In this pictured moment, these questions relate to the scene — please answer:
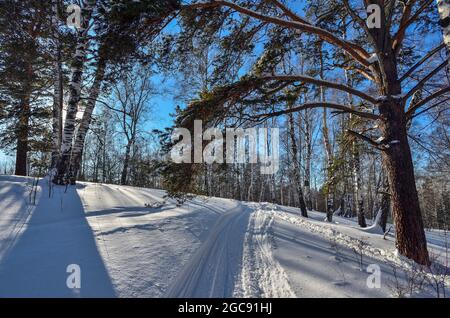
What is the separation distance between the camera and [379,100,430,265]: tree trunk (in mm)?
4988

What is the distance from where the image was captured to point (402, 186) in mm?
5176

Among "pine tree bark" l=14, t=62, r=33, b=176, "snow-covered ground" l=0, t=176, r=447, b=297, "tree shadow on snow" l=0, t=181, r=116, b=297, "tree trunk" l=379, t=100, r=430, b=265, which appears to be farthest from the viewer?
"pine tree bark" l=14, t=62, r=33, b=176

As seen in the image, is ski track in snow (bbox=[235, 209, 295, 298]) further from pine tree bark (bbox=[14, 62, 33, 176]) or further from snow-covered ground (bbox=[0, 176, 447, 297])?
pine tree bark (bbox=[14, 62, 33, 176])

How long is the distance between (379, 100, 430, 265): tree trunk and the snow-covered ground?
1.58ft

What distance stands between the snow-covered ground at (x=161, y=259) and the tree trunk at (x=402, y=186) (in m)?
0.48

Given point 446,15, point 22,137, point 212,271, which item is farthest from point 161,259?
point 22,137

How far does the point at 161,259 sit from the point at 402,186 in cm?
516

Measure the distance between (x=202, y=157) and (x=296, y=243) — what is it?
2860mm

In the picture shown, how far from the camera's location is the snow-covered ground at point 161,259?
9.23ft

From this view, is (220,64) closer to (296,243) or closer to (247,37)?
(247,37)

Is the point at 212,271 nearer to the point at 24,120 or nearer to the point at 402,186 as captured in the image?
the point at 402,186

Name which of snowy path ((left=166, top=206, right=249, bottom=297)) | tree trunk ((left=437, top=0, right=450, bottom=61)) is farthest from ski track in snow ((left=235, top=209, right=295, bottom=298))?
tree trunk ((left=437, top=0, right=450, bottom=61))

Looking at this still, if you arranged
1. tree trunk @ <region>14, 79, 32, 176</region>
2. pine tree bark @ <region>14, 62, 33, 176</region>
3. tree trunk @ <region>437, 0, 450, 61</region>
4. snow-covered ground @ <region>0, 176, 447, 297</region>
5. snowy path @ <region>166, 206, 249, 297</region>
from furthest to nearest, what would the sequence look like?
tree trunk @ <region>14, 79, 32, 176</region> → pine tree bark @ <region>14, 62, 33, 176</region> → tree trunk @ <region>437, 0, 450, 61</region> → snowy path @ <region>166, 206, 249, 297</region> → snow-covered ground @ <region>0, 176, 447, 297</region>

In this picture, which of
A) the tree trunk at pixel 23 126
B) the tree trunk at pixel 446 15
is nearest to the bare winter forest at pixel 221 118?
the tree trunk at pixel 446 15
